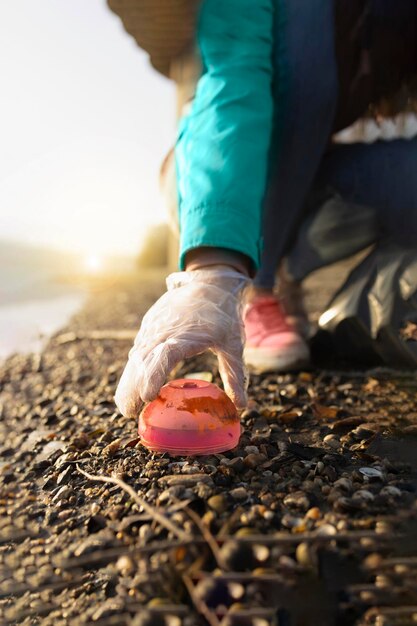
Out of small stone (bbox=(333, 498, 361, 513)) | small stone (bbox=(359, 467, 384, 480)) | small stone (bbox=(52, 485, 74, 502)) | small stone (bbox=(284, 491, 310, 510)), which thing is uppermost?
small stone (bbox=(333, 498, 361, 513))

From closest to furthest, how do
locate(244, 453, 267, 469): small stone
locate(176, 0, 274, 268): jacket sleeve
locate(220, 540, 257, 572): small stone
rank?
locate(220, 540, 257, 572): small stone < locate(244, 453, 267, 469): small stone < locate(176, 0, 274, 268): jacket sleeve

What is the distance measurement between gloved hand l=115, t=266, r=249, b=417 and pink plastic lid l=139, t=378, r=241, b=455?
0.18 feet

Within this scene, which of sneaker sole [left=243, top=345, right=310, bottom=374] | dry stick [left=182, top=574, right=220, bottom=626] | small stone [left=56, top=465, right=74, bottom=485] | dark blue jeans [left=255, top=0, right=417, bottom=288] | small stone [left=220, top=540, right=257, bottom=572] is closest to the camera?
dry stick [left=182, top=574, right=220, bottom=626]

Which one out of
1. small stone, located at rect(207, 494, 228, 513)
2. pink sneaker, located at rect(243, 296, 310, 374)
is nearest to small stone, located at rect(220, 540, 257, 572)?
small stone, located at rect(207, 494, 228, 513)

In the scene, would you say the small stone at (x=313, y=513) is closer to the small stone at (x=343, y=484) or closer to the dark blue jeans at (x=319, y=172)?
the small stone at (x=343, y=484)

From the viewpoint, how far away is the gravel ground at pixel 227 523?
102 centimetres

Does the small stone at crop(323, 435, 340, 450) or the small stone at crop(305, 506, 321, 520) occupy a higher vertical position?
the small stone at crop(305, 506, 321, 520)

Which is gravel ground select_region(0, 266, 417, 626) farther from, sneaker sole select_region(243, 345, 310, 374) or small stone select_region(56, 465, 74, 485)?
sneaker sole select_region(243, 345, 310, 374)

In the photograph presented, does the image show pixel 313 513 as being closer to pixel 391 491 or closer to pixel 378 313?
pixel 391 491

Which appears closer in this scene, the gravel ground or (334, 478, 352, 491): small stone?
the gravel ground

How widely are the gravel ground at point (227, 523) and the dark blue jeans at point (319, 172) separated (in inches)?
33.7

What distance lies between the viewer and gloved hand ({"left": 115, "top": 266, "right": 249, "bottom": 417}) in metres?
1.53

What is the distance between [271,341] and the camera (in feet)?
8.44

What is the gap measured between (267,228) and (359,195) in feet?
1.54
